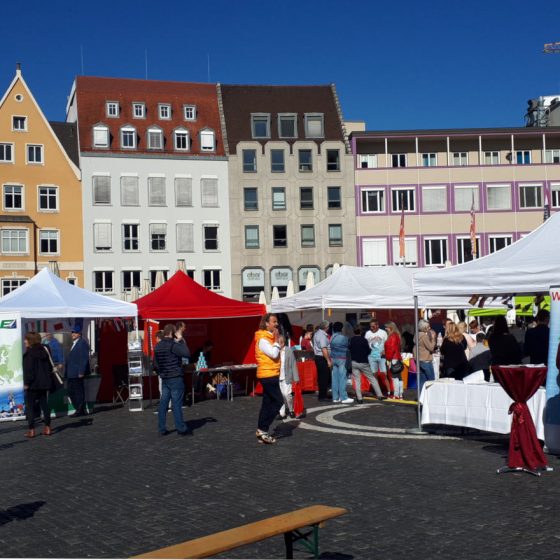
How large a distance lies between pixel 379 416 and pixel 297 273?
130 feet

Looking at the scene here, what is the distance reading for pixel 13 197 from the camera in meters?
52.3

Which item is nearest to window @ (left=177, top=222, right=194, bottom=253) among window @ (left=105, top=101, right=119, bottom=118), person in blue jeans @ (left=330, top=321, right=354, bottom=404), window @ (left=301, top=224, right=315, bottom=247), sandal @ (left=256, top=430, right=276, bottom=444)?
window @ (left=301, top=224, right=315, bottom=247)

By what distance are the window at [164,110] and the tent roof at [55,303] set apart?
129ft

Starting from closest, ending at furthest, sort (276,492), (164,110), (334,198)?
(276,492) < (334,198) < (164,110)

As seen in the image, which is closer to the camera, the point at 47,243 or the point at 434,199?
the point at 47,243

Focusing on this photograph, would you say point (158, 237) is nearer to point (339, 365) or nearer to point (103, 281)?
point (103, 281)

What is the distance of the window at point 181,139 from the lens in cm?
5666

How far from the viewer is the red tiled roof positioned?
→ 2194 inches

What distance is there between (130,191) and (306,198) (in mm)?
11158

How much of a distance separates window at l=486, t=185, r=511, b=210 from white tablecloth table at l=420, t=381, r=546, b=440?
43915 mm

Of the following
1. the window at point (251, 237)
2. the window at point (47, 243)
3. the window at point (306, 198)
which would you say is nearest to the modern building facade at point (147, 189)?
the window at point (251, 237)

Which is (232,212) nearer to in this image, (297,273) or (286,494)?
(297,273)

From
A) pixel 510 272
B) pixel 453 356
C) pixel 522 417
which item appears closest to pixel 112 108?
pixel 453 356

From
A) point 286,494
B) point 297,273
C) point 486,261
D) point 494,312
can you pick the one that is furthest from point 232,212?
point 286,494
